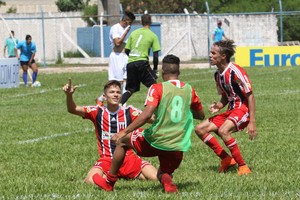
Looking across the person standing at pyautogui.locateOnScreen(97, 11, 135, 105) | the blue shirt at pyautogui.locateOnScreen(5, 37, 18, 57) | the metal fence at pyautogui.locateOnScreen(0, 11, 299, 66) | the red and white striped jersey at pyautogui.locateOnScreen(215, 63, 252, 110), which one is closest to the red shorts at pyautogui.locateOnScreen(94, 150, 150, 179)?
the red and white striped jersey at pyautogui.locateOnScreen(215, 63, 252, 110)

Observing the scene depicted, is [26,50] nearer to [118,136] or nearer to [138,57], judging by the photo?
[138,57]

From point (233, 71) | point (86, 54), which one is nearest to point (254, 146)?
point (233, 71)

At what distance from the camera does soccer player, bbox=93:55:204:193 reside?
8.17 m

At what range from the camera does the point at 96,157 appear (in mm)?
11461

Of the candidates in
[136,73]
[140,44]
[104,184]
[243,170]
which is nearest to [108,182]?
[104,184]

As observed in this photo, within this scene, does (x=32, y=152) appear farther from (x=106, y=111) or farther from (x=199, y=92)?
(x=199, y=92)

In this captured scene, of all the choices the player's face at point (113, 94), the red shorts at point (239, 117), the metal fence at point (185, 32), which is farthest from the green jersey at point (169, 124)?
the metal fence at point (185, 32)

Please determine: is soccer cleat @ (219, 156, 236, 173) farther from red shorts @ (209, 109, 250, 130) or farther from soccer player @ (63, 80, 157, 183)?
soccer player @ (63, 80, 157, 183)

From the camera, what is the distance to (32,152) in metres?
12.1

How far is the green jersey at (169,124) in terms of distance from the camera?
820cm

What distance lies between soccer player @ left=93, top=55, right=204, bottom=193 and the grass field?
31 cm

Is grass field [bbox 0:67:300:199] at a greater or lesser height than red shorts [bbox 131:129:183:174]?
lesser

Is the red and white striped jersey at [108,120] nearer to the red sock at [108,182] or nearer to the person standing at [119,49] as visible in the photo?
the red sock at [108,182]

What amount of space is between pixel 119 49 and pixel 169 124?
33.3ft
